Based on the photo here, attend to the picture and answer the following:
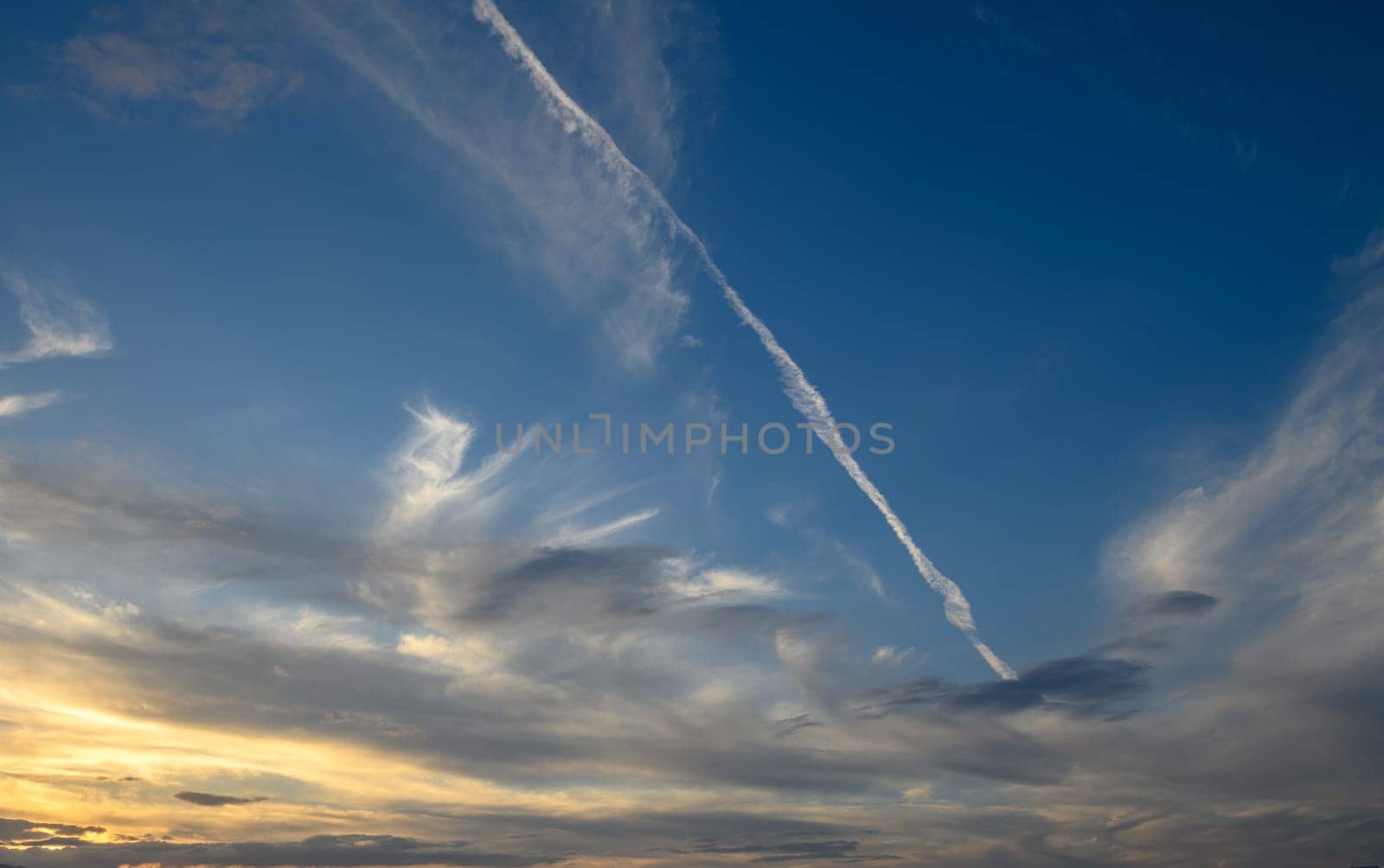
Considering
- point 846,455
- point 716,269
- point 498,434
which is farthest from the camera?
point 846,455

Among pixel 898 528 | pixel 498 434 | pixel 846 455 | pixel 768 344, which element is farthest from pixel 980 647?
pixel 498 434

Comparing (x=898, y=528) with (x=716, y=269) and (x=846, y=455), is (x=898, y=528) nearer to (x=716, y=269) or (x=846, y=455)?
(x=846, y=455)

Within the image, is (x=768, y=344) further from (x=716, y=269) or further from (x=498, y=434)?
(x=498, y=434)

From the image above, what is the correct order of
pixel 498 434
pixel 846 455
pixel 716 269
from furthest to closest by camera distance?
1. pixel 846 455
2. pixel 716 269
3. pixel 498 434

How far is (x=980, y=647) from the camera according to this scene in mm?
147875

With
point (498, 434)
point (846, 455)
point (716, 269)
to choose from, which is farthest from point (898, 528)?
point (498, 434)

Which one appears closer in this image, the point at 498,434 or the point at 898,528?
the point at 498,434

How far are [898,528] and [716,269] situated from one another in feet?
178

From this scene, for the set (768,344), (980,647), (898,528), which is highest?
(768,344)

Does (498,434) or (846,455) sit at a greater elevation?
(846,455)

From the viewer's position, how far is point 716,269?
126688 mm

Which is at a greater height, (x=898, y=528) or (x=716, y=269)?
(x=716, y=269)

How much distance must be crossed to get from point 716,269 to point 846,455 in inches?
1431

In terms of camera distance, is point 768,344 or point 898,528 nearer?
point 768,344
